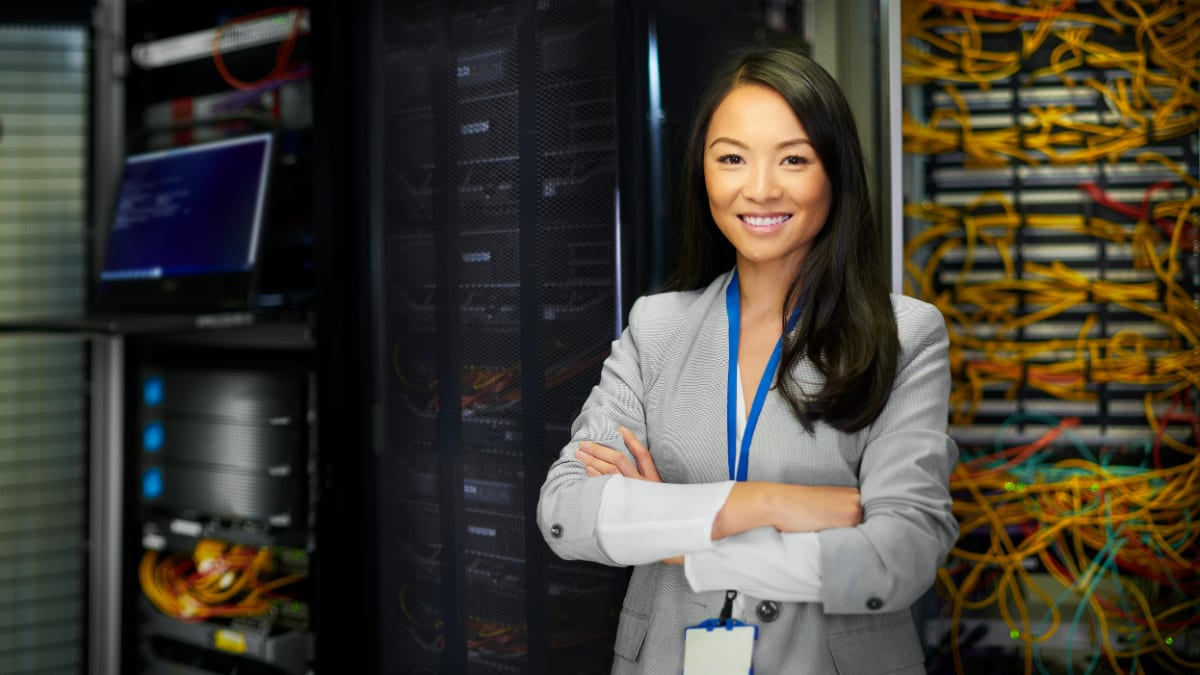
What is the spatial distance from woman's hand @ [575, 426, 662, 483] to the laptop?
3.69 feet

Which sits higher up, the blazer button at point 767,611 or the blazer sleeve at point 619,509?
the blazer sleeve at point 619,509

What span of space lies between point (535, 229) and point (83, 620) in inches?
68.2

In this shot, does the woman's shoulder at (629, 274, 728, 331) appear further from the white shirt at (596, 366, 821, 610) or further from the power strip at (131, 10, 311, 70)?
the power strip at (131, 10, 311, 70)

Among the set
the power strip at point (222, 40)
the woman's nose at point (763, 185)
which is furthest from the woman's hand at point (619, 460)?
the power strip at point (222, 40)

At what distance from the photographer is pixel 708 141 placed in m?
1.31

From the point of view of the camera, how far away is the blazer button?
1.17m

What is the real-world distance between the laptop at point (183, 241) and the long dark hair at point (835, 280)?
133cm

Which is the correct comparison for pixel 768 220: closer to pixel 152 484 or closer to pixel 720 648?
pixel 720 648

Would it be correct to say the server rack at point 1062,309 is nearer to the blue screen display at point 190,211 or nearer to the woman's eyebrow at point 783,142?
the woman's eyebrow at point 783,142

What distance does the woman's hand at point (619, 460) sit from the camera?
50.1 inches

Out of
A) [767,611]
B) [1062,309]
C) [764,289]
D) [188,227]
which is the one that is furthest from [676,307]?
[188,227]

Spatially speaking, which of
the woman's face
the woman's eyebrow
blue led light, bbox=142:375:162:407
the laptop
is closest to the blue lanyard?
the woman's face

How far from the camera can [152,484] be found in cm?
242

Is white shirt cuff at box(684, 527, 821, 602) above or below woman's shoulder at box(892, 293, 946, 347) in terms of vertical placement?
below
